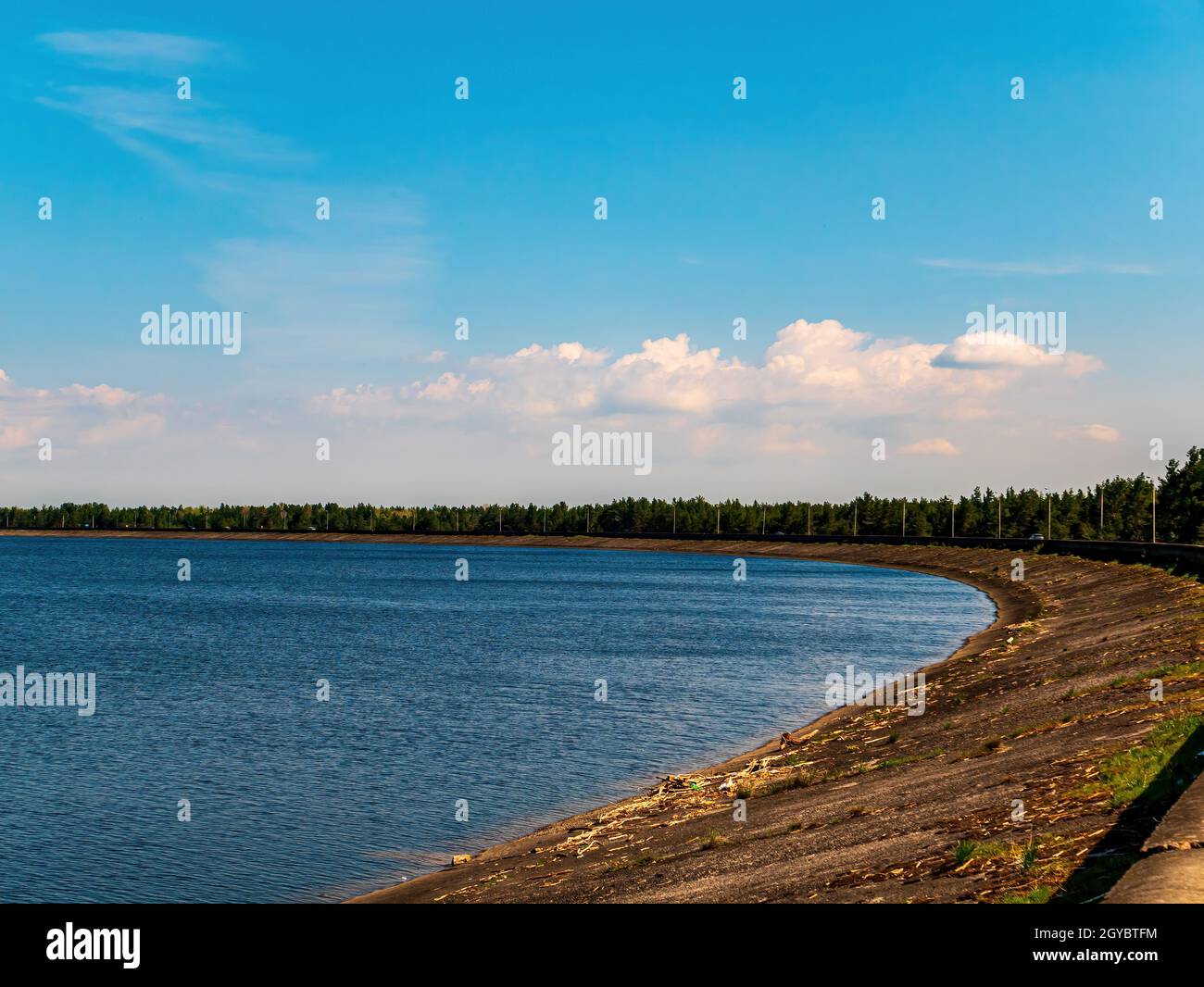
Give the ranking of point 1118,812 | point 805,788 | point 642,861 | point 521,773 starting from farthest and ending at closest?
point 521,773 < point 805,788 < point 642,861 < point 1118,812

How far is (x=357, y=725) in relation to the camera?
41.4 metres

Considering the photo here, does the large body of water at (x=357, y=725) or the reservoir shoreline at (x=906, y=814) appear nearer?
the reservoir shoreline at (x=906, y=814)

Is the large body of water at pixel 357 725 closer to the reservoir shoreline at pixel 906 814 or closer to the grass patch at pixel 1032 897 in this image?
the reservoir shoreline at pixel 906 814

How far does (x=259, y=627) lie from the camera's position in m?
85.3

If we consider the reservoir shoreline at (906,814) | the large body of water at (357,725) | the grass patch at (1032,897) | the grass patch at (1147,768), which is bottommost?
the large body of water at (357,725)

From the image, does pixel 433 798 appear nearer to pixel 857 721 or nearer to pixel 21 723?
pixel 857 721

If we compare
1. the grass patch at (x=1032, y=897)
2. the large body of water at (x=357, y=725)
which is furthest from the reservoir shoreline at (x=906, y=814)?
Answer: the large body of water at (x=357, y=725)

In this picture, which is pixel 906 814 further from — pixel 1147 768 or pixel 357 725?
pixel 357 725

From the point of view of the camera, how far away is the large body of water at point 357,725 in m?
24.7

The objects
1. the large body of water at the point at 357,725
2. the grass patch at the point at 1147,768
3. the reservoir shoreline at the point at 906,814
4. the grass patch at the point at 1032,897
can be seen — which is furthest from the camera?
the large body of water at the point at 357,725

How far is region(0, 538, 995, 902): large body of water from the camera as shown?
24.7m
